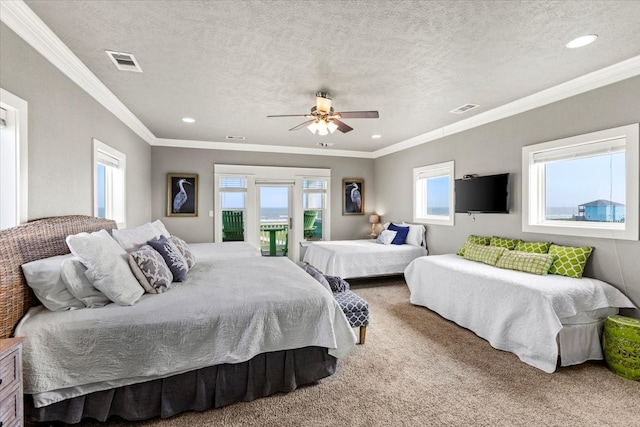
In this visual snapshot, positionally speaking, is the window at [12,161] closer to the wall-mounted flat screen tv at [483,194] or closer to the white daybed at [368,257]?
the white daybed at [368,257]

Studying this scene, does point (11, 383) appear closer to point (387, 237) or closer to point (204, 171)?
point (204, 171)

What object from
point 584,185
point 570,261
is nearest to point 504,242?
point 570,261

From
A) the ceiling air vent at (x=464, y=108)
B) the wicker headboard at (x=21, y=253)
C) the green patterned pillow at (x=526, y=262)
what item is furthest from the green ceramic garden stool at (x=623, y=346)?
the wicker headboard at (x=21, y=253)

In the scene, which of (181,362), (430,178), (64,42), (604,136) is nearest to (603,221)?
(604,136)

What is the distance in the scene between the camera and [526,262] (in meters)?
3.11

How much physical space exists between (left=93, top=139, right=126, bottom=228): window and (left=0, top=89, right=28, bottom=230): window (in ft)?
4.92

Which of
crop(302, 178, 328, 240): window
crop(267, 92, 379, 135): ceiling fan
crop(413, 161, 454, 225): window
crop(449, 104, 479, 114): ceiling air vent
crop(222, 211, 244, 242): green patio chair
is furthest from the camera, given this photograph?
crop(302, 178, 328, 240): window

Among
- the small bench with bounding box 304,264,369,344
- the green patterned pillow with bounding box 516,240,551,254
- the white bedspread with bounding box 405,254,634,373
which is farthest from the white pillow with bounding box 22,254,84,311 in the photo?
the green patterned pillow with bounding box 516,240,551,254

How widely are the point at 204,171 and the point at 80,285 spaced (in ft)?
14.1

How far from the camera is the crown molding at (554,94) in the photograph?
2.62m

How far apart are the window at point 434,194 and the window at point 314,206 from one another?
2.07 meters

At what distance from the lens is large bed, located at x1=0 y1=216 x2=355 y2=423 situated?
1.68m

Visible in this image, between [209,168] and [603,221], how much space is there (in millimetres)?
5915

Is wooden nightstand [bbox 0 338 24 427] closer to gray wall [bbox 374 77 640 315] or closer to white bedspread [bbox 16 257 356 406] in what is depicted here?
white bedspread [bbox 16 257 356 406]
